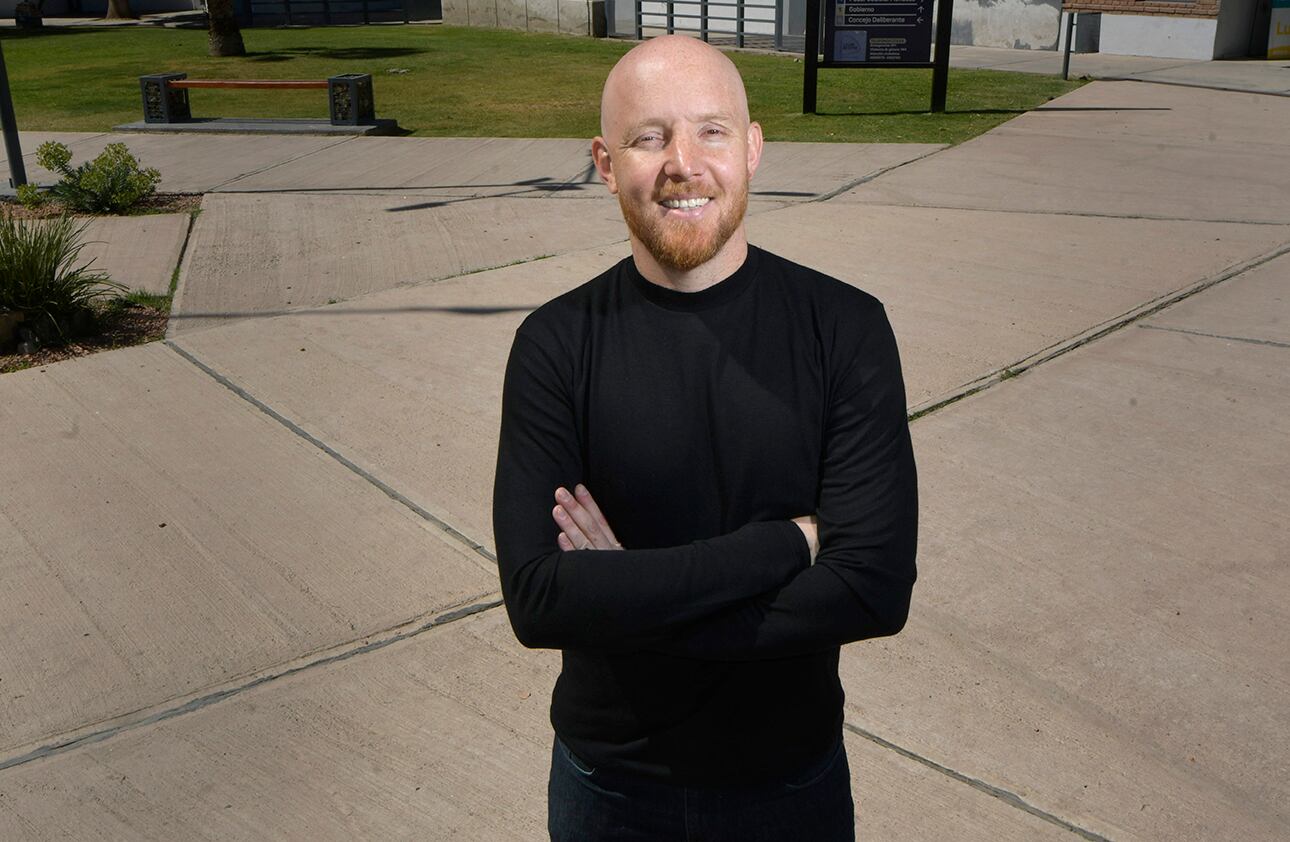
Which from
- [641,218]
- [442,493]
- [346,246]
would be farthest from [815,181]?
[641,218]

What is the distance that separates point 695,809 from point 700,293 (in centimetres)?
82

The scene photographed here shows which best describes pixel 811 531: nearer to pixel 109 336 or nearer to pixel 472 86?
pixel 109 336

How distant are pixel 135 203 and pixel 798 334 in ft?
30.3

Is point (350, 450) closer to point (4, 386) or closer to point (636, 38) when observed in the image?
point (4, 386)

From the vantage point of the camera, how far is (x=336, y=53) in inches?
917

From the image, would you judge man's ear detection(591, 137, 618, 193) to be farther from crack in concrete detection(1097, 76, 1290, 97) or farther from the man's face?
crack in concrete detection(1097, 76, 1290, 97)

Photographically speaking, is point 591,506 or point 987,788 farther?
point 987,788

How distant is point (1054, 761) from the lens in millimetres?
3457

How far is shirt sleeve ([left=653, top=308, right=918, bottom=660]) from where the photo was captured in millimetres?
2070

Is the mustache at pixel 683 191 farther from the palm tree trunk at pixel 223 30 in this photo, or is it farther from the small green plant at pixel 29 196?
the palm tree trunk at pixel 223 30

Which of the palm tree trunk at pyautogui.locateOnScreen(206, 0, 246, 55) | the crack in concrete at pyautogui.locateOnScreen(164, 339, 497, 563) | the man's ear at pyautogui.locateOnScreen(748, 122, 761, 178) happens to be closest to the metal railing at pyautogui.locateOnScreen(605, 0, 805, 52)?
the palm tree trunk at pyautogui.locateOnScreen(206, 0, 246, 55)

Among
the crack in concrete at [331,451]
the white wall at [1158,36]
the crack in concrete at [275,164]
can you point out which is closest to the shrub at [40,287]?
the crack in concrete at [331,451]

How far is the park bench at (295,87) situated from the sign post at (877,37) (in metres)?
4.69

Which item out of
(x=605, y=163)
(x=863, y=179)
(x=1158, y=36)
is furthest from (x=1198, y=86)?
(x=605, y=163)
